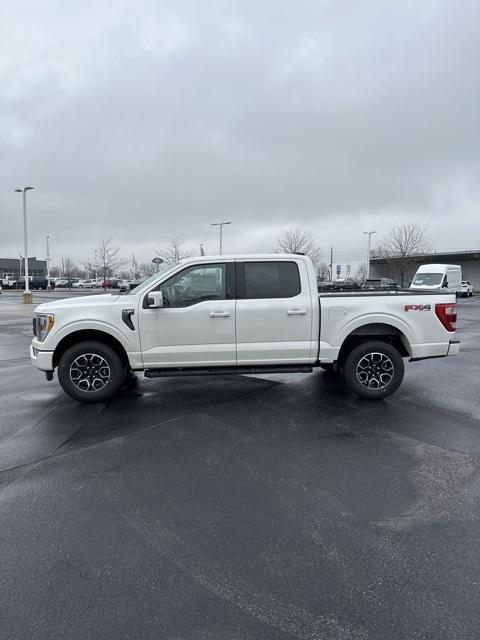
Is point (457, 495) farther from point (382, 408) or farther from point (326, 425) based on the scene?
point (382, 408)

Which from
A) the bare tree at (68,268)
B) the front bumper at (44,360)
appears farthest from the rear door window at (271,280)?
the bare tree at (68,268)

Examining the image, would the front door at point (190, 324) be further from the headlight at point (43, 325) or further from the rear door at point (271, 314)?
the headlight at point (43, 325)

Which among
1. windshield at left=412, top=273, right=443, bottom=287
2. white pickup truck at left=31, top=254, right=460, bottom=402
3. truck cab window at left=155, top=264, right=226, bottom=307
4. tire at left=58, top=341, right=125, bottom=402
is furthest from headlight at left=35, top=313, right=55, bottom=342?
windshield at left=412, top=273, right=443, bottom=287

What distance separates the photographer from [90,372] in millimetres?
Answer: 6113

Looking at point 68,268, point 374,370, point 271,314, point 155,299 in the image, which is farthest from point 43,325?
point 68,268

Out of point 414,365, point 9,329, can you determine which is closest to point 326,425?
point 414,365

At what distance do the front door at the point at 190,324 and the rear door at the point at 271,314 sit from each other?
0.18 m

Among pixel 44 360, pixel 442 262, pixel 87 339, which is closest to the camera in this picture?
pixel 44 360

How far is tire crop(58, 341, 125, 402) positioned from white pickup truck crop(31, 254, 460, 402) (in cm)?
1

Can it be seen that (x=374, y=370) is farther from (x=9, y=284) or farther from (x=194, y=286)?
(x=9, y=284)

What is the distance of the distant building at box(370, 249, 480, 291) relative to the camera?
60.0 metres

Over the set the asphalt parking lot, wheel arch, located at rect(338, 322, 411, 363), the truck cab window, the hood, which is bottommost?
the asphalt parking lot

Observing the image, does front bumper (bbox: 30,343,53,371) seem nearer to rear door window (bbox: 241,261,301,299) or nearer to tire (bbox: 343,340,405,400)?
rear door window (bbox: 241,261,301,299)

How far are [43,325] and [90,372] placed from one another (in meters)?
0.93
